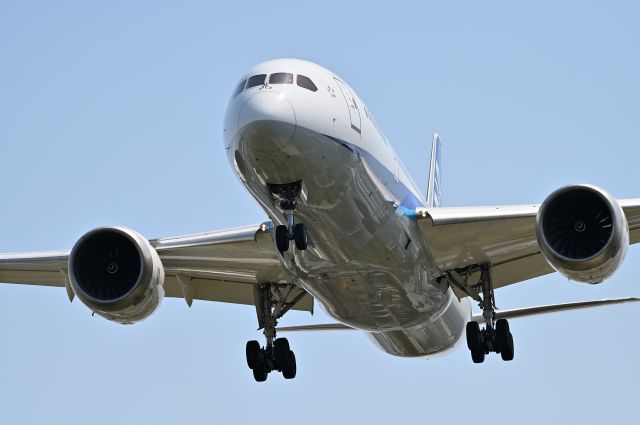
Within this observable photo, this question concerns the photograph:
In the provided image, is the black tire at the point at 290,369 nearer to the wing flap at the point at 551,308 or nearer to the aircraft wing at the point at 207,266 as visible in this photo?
the aircraft wing at the point at 207,266

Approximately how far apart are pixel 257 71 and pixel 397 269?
5.25 m

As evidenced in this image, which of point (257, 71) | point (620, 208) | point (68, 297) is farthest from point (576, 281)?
point (68, 297)

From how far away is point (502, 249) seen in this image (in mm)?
29156

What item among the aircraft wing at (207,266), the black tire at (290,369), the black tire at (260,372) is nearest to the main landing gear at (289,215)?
the aircraft wing at (207,266)

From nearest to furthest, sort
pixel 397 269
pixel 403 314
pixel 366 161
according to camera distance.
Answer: pixel 366 161, pixel 397 269, pixel 403 314

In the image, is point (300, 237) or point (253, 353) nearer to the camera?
point (300, 237)

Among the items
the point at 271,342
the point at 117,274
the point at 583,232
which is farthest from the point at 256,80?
the point at 271,342

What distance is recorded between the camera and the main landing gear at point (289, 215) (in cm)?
2364

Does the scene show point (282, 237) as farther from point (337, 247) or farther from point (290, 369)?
point (290, 369)

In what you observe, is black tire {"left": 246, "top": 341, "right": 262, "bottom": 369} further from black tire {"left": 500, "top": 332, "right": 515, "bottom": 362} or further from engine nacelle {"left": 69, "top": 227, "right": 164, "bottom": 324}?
black tire {"left": 500, "top": 332, "right": 515, "bottom": 362}

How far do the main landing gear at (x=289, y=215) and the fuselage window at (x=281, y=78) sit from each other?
183 cm

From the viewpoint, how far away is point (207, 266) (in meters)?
29.9

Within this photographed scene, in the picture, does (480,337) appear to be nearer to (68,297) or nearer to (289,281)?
(289,281)

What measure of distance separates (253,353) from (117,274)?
13.9 ft
